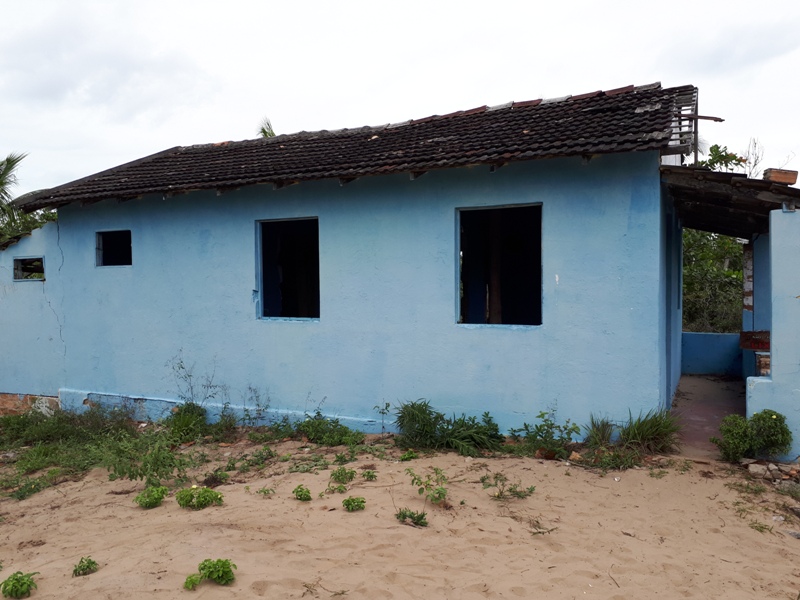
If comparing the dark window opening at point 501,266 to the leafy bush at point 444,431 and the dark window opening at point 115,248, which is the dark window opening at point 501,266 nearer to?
the leafy bush at point 444,431

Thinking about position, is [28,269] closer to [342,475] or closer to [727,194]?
[342,475]

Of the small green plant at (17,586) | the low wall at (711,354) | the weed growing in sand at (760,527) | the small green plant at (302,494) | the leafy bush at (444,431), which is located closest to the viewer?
the small green plant at (17,586)

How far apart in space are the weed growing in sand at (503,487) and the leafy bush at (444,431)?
81 centimetres

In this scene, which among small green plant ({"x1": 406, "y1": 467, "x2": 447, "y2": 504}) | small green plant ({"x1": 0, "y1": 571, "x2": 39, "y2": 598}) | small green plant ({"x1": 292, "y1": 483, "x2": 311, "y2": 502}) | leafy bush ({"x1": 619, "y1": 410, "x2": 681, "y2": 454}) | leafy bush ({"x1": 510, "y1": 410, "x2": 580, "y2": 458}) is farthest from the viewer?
leafy bush ({"x1": 510, "y1": 410, "x2": 580, "y2": 458})

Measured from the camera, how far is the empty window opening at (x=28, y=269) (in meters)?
10.6

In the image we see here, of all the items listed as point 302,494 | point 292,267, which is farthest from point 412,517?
point 292,267

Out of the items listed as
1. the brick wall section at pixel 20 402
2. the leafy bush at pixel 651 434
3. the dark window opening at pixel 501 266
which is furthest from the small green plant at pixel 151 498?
the dark window opening at pixel 501 266

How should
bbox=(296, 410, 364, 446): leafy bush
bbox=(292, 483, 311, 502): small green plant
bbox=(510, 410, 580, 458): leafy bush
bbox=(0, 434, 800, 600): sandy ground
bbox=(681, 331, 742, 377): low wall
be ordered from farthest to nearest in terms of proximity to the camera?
bbox=(681, 331, 742, 377): low wall, bbox=(296, 410, 364, 446): leafy bush, bbox=(510, 410, 580, 458): leafy bush, bbox=(292, 483, 311, 502): small green plant, bbox=(0, 434, 800, 600): sandy ground

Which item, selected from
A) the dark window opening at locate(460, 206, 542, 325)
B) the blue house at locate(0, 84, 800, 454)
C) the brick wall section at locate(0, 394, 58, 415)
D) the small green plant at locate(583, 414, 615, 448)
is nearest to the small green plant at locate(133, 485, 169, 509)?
the blue house at locate(0, 84, 800, 454)

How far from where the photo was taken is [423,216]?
296 inches

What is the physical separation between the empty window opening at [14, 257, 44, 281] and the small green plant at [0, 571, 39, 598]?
784 cm

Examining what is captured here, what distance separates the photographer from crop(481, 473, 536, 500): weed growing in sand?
5.39 m

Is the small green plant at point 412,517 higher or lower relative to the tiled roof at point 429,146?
lower

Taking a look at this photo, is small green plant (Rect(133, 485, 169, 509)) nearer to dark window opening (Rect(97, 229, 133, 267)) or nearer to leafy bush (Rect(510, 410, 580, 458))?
leafy bush (Rect(510, 410, 580, 458))
